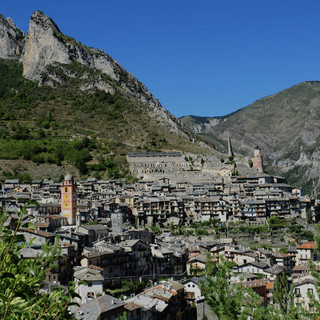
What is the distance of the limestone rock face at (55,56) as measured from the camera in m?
147

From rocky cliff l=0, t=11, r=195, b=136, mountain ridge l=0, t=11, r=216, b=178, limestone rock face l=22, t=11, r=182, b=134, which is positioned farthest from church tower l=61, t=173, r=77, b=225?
limestone rock face l=22, t=11, r=182, b=134

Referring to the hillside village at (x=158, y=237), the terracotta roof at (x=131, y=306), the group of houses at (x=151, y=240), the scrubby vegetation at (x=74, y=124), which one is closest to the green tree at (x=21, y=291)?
the group of houses at (x=151, y=240)

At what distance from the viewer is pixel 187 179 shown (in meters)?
92.4

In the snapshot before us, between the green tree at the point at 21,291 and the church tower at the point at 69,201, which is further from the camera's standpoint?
the church tower at the point at 69,201

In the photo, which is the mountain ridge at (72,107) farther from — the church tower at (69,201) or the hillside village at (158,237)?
the church tower at (69,201)

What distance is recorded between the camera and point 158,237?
62.6m

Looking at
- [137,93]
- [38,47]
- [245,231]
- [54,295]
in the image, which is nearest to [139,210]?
[245,231]

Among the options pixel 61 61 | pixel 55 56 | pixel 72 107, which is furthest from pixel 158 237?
pixel 55 56

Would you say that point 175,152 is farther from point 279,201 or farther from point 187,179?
point 279,201

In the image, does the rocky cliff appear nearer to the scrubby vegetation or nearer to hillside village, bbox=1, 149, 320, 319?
A: the scrubby vegetation

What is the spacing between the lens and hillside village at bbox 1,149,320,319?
126 feet

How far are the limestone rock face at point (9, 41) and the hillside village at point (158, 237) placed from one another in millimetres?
93472

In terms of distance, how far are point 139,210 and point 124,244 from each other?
23.9 m

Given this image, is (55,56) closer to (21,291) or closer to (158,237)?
(158,237)
